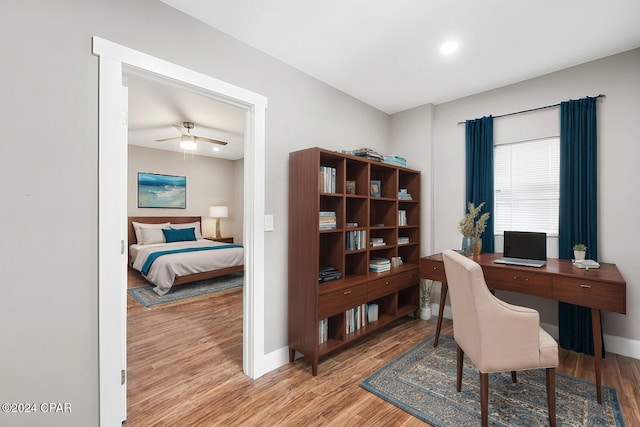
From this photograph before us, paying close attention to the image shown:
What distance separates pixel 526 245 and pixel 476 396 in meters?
1.45

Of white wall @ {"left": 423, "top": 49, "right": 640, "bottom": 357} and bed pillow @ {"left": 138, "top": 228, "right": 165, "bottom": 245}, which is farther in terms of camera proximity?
bed pillow @ {"left": 138, "top": 228, "right": 165, "bottom": 245}

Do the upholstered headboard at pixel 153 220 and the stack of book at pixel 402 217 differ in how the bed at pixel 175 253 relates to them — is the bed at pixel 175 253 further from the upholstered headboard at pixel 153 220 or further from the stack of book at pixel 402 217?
the stack of book at pixel 402 217

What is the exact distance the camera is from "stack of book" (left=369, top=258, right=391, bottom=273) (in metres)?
3.08

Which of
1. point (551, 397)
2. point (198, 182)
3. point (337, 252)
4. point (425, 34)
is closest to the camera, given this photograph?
point (551, 397)

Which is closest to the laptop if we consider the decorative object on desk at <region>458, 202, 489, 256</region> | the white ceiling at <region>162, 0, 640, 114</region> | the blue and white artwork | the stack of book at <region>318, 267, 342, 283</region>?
the decorative object on desk at <region>458, 202, 489, 256</region>

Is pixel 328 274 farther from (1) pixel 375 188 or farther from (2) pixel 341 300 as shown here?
(1) pixel 375 188

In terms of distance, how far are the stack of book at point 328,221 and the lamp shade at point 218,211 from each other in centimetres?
515

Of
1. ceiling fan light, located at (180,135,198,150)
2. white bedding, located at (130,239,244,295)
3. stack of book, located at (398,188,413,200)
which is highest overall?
ceiling fan light, located at (180,135,198,150)

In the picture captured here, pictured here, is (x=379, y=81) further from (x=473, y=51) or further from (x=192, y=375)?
(x=192, y=375)

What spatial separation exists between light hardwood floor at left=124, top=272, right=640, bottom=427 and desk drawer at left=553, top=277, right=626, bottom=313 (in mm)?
643

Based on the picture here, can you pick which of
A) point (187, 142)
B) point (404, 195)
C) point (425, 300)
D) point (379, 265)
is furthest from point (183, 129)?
point (425, 300)

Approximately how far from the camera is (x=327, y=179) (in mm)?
2625

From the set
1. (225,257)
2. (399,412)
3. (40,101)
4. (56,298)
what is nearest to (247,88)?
(40,101)

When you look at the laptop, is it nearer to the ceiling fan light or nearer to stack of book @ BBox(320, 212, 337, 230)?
stack of book @ BBox(320, 212, 337, 230)
